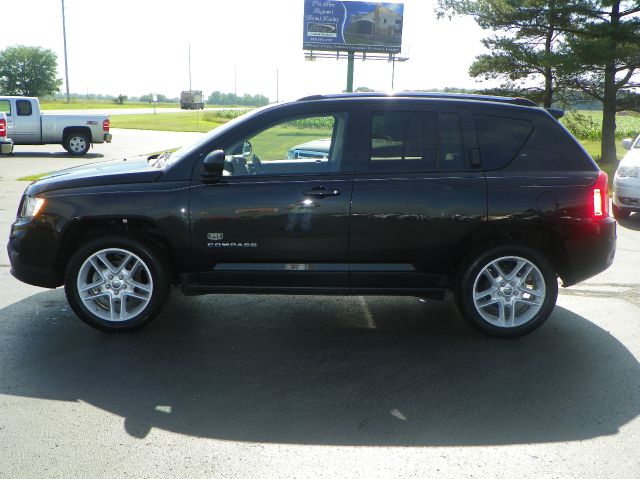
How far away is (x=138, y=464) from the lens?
3303 millimetres

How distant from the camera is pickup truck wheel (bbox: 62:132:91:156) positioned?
72.1 feet

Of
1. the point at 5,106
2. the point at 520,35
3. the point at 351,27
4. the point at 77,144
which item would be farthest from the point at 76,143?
the point at 351,27

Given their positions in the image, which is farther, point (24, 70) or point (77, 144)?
point (24, 70)

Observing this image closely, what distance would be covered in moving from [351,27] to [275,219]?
48668mm

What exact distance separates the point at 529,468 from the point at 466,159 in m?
2.56

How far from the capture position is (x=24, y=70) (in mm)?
104062

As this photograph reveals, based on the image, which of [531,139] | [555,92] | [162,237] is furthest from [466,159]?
[555,92]

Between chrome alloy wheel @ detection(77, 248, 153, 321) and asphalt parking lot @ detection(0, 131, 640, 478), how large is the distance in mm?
205

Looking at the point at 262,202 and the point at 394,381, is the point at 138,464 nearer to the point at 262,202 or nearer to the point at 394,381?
the point at 394,381

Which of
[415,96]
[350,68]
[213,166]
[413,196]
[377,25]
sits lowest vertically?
[413,196]

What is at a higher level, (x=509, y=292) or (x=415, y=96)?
(x=415, y=96)

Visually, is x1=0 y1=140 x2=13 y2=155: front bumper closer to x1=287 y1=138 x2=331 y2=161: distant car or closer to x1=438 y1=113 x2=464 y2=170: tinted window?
x1=287 y1=138 x2=331 y2=161: distant car

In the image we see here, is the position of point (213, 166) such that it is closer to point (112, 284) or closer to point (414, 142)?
point (112, 284)

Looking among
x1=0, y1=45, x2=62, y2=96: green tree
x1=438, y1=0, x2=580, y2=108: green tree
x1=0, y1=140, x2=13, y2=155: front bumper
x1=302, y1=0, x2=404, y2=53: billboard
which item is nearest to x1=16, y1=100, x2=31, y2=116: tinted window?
x1=0, y1=140, x2=13, y2=155: front bumper
